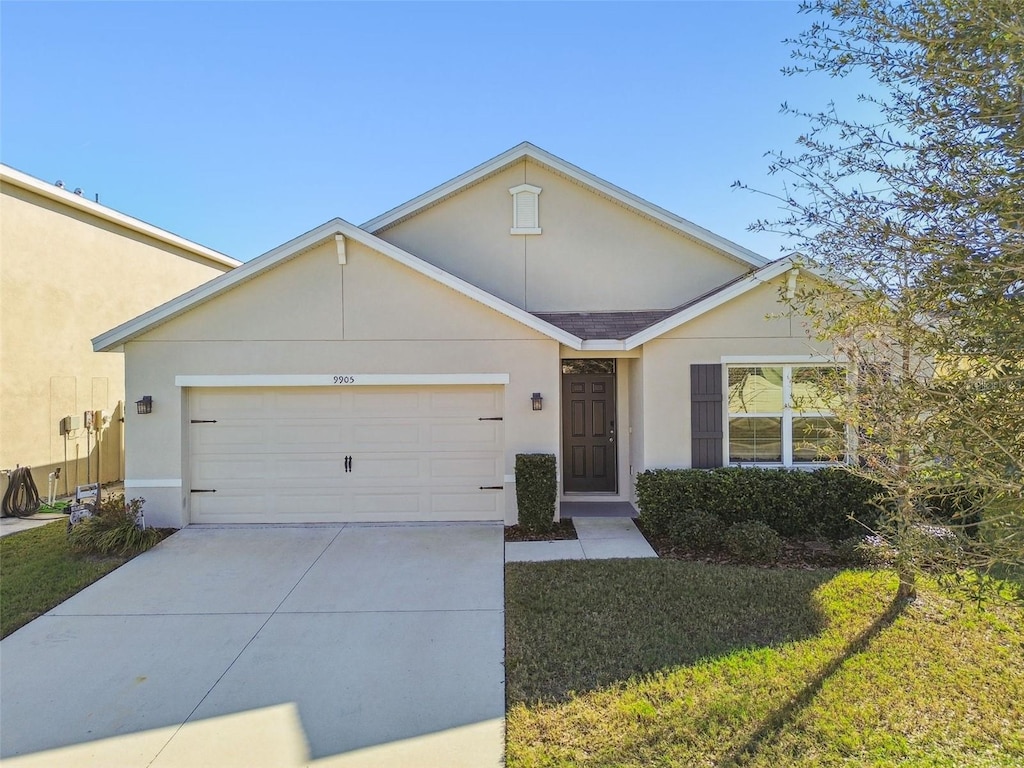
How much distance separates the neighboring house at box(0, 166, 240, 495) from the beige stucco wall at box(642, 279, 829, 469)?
11886mm

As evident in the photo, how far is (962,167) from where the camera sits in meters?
2.70

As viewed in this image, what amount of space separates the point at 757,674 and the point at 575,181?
9193 millimetres

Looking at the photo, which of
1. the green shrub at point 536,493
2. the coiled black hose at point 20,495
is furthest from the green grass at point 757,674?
the coiled black hose at point 20,495

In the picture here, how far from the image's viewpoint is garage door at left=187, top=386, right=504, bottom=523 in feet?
27.9

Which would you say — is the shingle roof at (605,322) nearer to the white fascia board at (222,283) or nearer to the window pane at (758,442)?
the window pane at (758,442)

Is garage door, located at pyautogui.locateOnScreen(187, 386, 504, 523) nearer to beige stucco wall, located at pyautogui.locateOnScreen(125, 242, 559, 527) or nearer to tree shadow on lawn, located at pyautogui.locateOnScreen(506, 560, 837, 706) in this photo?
beige stucco wall, located at pyautogui.locateOnScreen(125, 242, 559, 527)

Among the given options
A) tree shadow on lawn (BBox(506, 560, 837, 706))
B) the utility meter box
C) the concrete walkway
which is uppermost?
the utility meter box

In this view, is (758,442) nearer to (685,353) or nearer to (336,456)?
(685,353)

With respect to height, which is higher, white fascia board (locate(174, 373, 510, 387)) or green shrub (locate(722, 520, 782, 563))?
white fascia board (locate(174, 373, 510, 387))

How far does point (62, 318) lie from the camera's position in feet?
35.3

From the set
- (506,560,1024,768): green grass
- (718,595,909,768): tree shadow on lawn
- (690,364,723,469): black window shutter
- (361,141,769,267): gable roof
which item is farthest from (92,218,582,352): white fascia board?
(718,595,909,768): tree shadow on lawn

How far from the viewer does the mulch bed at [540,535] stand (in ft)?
25.4

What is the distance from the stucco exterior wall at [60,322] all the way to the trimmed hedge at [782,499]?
12.1 m

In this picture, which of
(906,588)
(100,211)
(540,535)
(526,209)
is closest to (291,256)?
(526,209)
